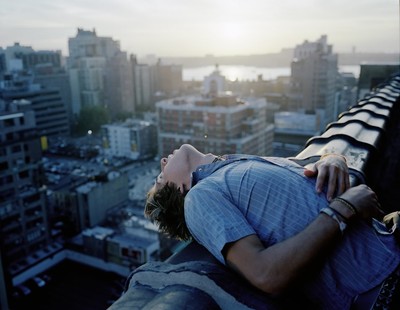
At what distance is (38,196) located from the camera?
7.11 m

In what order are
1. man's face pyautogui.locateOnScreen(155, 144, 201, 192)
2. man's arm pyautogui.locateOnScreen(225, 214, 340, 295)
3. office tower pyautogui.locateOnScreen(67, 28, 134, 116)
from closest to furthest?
man's arm pyautogui.locateOnScreen(225, 214, 340, 295)
man's face pyautogui.locateOnScreen(155, 144, 201, 192)
office tower pyautogui.locateOnScreen(67, 28, 134, 116)

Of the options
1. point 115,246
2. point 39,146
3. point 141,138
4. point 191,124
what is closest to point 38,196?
point 39,146

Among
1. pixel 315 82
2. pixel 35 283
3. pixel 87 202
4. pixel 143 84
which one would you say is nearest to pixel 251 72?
pixel 315 82

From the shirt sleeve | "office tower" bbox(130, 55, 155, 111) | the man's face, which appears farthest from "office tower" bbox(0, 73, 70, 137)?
the shirt sleeve

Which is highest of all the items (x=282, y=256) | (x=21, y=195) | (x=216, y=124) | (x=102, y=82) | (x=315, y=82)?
(x=282, y=256)

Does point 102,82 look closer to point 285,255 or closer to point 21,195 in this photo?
point 21,195

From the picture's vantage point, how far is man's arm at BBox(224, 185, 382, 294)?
1.53 ft

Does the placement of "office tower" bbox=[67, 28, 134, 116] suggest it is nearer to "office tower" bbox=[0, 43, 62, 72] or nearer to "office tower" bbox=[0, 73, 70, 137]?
"office tower" bbox=[0, 43, 62, 72]

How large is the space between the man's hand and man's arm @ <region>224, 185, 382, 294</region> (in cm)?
6

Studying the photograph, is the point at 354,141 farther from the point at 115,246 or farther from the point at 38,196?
the point at 38,196

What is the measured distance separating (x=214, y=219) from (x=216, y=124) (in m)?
9.47

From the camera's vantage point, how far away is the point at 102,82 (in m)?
19.4

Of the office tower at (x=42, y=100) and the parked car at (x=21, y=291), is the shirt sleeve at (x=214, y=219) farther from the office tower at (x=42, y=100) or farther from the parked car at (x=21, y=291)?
the office tower at (x=42, y=100)

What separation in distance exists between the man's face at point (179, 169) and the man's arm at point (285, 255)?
24 centimetres
